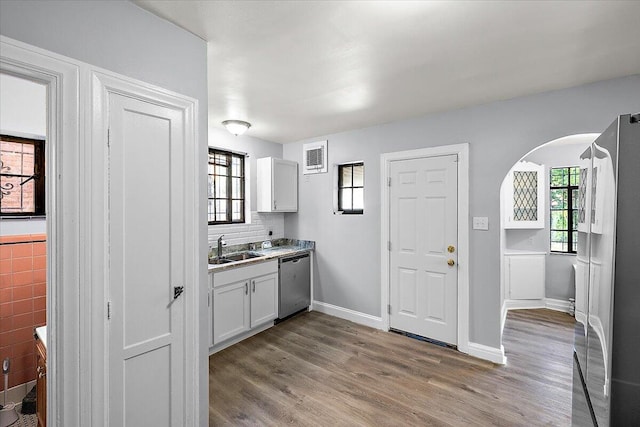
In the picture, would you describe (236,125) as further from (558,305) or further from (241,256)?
(558,305)

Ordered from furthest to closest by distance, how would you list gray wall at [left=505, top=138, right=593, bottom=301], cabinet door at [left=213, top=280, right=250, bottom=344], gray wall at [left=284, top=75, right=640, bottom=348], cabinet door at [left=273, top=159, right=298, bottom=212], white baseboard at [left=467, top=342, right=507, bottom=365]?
1. gray wall at [left=505, top=138, right=593, bottom=301]
2. cabinet door at [left=273, top=159, right=298, bottom=212]
3. cabinet door at [left=213, top=280, right=250, bottom=344]
4. white baseboard at [left=467, top=342, right=507, bottom=365]
5. gray wall at [left=284, top=75, right=640, bottom=348]

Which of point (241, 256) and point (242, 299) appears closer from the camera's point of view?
point (242, 299)

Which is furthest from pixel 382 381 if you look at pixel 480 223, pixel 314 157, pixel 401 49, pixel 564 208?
pixel 564 208

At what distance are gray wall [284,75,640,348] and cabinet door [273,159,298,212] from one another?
0.13 metres

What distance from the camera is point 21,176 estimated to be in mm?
2264

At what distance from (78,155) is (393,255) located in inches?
120

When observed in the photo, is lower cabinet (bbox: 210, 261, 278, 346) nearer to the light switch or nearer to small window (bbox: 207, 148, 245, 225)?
small window (bbox: 207, 148, 245, 225)

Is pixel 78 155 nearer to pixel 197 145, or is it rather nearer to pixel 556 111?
pixel 197 145

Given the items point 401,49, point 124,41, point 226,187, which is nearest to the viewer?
point 124,41

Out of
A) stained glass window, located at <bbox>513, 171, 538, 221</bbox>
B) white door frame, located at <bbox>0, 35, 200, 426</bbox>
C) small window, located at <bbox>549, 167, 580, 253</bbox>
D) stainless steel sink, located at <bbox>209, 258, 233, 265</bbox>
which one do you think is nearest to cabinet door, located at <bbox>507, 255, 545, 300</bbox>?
small window, located at <bbox>549, 167, 580, 253</bbox>

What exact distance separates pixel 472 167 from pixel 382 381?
2196 mm

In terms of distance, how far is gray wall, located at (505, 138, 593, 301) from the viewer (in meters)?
4.14

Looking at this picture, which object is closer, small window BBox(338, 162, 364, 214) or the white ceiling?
the white ceiling

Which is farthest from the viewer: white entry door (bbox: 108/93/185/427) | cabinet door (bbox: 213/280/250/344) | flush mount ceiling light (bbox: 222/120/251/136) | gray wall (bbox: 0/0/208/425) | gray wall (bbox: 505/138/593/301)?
gray wall (bbox: 505/138/593/301)
